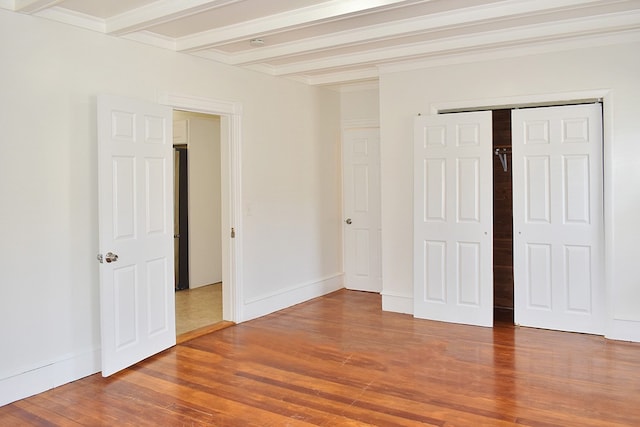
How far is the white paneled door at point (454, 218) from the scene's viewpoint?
4.95 m

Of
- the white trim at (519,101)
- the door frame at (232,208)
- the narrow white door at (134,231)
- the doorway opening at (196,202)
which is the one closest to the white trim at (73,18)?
the narrow white door at (134,231)

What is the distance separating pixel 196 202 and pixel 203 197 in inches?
5.2

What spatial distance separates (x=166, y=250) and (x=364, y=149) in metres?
3.28

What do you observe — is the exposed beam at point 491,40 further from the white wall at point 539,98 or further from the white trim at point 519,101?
the white trim at point 519,101

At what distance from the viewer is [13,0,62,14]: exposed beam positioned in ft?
10.4

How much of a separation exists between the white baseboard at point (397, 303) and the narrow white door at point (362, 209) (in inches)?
37.7

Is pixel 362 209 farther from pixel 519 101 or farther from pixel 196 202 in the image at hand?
pixel 519 101

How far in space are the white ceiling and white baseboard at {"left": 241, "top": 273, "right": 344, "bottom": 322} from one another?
8.31 feet

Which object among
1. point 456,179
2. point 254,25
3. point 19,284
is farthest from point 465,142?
point 19,284

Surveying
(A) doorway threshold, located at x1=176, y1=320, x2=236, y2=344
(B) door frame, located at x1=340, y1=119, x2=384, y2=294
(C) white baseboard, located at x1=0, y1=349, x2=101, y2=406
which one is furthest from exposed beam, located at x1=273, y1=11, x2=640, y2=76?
(C) white baseboard, located at x1=0, y1=349, x2=101, y2=406

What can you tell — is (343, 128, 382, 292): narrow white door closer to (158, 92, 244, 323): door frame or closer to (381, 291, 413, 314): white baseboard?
(381, 291, 413, 314): white baseboard

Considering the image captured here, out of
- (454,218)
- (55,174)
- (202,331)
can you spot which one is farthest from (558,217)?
(55,174)

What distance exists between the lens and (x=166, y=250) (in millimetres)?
4301

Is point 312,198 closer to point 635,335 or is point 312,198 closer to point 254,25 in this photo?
point 254,25
